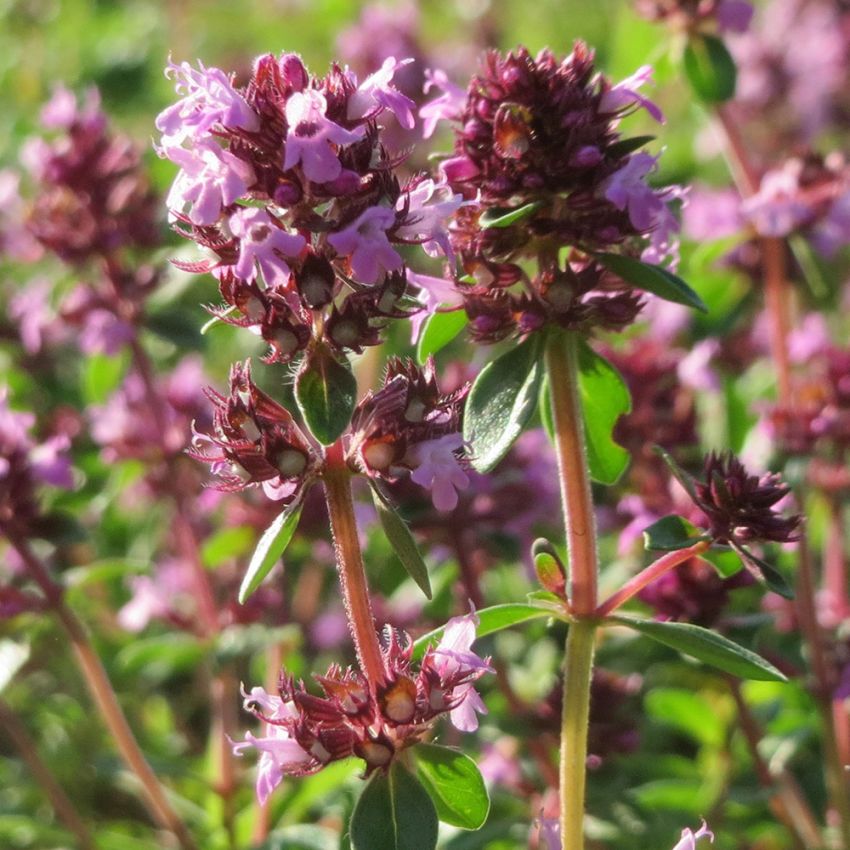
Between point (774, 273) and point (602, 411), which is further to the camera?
point (774, 273)

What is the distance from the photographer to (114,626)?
151 inches

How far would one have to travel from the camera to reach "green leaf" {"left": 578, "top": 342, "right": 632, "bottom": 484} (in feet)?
6.14

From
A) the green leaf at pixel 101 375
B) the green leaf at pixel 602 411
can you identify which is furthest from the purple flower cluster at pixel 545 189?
the green leaf at pixel 101 375

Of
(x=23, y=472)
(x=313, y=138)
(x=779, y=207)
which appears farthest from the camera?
(x=779, y=207)

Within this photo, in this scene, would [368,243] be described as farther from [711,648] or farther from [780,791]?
[780,791]

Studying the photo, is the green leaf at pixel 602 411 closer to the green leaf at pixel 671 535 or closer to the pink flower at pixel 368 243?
the green leaf at pixel 671 535

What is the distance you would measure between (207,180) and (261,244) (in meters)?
0.11

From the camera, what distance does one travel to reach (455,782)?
1589 millimetres

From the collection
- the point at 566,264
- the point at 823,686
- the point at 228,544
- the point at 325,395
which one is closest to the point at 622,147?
the point at 566,264

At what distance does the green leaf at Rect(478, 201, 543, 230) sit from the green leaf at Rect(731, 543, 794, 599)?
0.54m

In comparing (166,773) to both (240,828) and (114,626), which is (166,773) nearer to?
(240,828)

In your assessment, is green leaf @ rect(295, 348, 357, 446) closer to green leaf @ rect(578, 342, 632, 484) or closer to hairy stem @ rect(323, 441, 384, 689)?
hairy stem @ rect(323, 441, 384, 689)

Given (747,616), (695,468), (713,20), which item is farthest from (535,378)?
(713,20)

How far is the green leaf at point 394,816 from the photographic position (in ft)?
4.86
